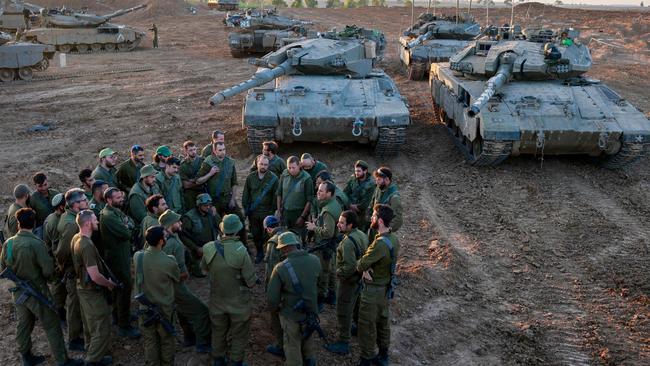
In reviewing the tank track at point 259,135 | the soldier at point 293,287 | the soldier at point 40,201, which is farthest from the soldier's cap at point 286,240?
the tank track at point 259,135

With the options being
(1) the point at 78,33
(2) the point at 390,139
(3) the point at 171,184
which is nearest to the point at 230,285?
(3) the point at 171,184

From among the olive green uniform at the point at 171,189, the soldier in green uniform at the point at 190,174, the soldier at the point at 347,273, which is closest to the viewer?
the soldier at the point at 347,273

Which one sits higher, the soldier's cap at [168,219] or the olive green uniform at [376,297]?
the soldier's cap at [168,219]

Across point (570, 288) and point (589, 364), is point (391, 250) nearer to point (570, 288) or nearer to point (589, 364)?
point (589, 364)

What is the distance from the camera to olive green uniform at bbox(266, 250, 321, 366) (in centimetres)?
564

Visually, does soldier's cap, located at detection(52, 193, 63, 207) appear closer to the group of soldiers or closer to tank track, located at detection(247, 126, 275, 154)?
the group of soldiers

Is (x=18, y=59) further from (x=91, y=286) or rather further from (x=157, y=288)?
(x=157, y=288)

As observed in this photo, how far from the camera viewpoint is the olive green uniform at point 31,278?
596 centimetres

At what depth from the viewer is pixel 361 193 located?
26.4 ft

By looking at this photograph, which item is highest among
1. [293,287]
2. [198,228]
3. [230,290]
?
[293,287]

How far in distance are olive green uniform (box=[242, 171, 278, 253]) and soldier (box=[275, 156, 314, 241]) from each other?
35 cm

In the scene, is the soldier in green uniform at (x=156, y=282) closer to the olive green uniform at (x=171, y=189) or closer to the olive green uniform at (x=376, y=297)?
the olive green uniform at (x=376, y=297)

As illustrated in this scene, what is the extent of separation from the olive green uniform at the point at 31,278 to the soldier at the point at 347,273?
2746 mm

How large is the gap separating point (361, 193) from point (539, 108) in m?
6.00
